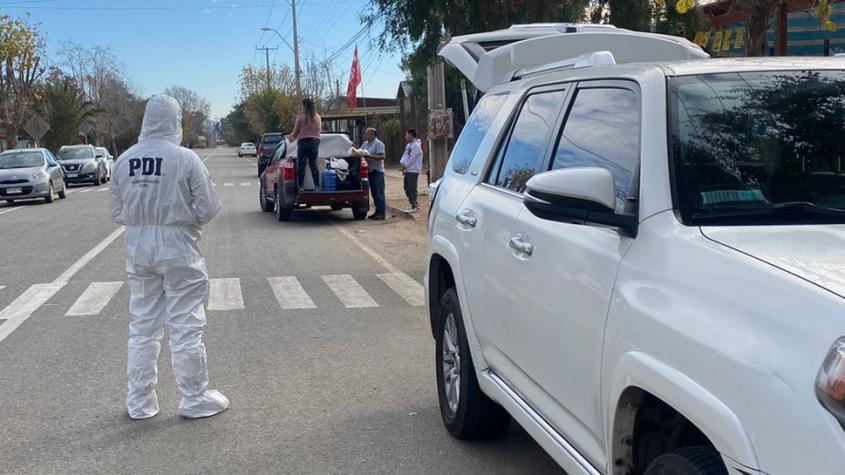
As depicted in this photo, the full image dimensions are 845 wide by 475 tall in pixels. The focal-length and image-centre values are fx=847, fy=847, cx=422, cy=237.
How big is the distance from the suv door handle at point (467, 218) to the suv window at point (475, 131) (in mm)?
434

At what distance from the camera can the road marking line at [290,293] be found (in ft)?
29.3

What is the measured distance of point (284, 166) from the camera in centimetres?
1627

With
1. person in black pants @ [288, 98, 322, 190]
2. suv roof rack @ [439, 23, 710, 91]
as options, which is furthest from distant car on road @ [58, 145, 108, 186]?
suv roof rack @ [439, 23, 710, 91]

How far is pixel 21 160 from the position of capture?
24406 millimetres

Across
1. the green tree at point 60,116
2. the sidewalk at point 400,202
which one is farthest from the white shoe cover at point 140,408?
the green tree at point 60,116

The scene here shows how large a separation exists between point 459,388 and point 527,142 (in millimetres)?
1472

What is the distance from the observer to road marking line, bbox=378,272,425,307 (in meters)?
9.22

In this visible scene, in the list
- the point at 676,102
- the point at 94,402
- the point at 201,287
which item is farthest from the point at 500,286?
the point at 94,402

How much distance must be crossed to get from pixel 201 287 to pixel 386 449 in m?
1.61

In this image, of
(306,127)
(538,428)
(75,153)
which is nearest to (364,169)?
(306,127)

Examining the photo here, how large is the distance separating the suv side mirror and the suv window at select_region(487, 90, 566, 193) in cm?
93

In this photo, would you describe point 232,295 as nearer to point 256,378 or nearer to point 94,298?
point 94,298

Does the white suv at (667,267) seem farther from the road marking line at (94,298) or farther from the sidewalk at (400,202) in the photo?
the sidewalk at (400,202)

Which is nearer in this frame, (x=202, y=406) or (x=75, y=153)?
(x=202, y=406)
